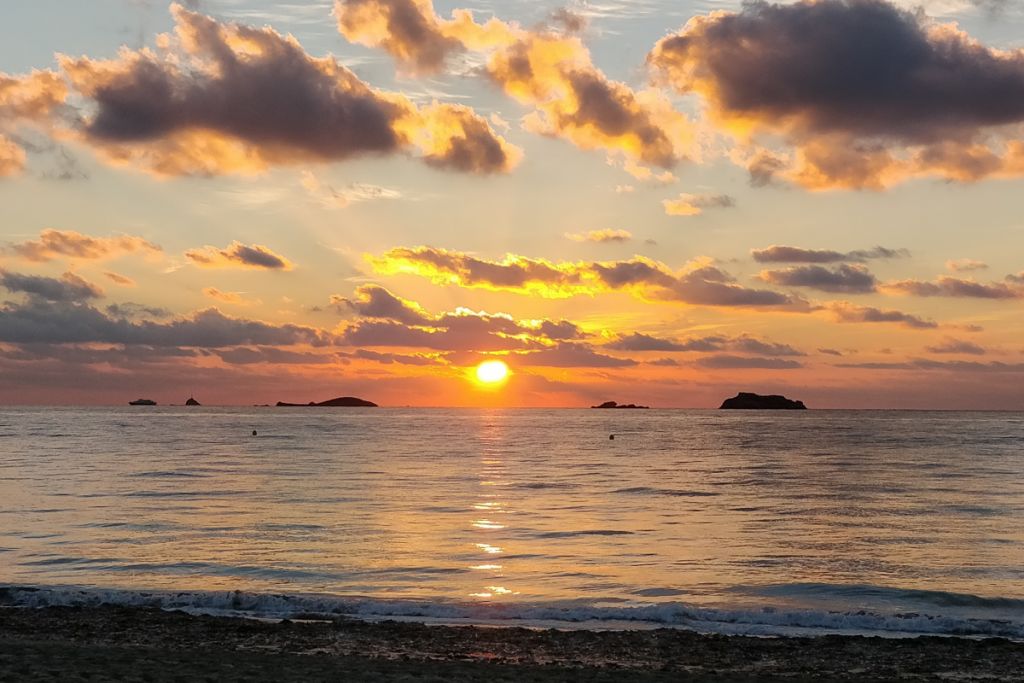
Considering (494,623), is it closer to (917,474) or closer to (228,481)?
(228,481)

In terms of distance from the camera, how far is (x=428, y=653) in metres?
21.2

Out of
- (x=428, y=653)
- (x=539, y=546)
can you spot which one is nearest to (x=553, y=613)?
(x=428, y=653)

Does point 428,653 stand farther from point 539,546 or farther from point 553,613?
point 539,546

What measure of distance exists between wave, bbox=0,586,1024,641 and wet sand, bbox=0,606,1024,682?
1.58 meters

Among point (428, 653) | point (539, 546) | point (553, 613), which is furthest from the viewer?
point (539, 546)

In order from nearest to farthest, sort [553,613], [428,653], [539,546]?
[428,653] < [553,613] < [539,546]

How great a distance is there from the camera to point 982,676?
19562 mm

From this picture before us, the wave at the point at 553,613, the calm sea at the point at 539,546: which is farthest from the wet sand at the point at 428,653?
the calm sea at the point at 539,546

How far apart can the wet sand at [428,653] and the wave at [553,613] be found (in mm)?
1580

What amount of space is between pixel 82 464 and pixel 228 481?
23796 millimetres

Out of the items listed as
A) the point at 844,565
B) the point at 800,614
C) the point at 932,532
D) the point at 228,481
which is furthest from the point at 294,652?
the point at 228,481

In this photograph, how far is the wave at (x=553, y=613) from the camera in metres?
25.0

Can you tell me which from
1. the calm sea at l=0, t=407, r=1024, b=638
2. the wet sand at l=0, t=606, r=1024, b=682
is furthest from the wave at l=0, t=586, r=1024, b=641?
the wet sand at l=0, t=606, r=1024, b=682

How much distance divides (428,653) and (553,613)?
5.76 m
